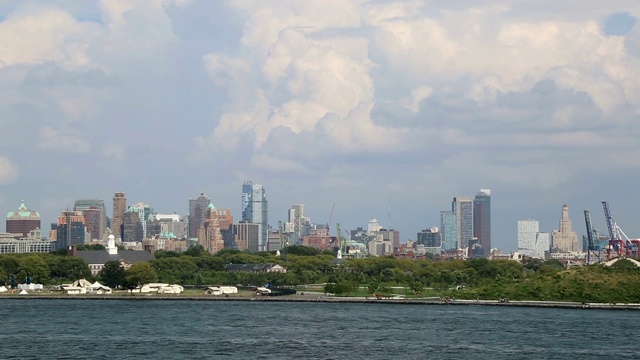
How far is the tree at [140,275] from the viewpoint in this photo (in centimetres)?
15512

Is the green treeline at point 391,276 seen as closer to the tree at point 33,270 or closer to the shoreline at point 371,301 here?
the tree at point 33,270

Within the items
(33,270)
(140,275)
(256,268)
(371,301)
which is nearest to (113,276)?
(140,275)

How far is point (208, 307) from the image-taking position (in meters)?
126

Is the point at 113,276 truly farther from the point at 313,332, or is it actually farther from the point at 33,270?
the point at 313,332

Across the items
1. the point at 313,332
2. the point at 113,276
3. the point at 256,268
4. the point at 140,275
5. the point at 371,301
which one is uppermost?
the point at 256,268

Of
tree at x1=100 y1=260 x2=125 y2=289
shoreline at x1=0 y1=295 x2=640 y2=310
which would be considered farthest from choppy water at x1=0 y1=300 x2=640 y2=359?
tree at x1=100 y1=260 x2=125 y2=289

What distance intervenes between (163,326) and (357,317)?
2041 centimetres

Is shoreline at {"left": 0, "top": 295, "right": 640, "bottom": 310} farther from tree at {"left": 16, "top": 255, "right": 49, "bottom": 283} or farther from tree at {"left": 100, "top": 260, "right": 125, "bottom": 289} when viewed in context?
tree at {"left": 16, "top": 255, "right": 49, "bottom": 283}

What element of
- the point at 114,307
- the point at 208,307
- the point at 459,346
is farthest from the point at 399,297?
the point at 459,346

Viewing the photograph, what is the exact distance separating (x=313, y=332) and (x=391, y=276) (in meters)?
88.5

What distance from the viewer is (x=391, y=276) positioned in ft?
585

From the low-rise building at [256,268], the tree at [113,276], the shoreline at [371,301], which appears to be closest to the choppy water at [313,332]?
the shoreline at [371,301]

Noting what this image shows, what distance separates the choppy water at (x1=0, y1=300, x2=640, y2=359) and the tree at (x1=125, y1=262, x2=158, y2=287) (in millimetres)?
27139

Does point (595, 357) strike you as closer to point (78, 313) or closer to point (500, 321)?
point (500, 321)
